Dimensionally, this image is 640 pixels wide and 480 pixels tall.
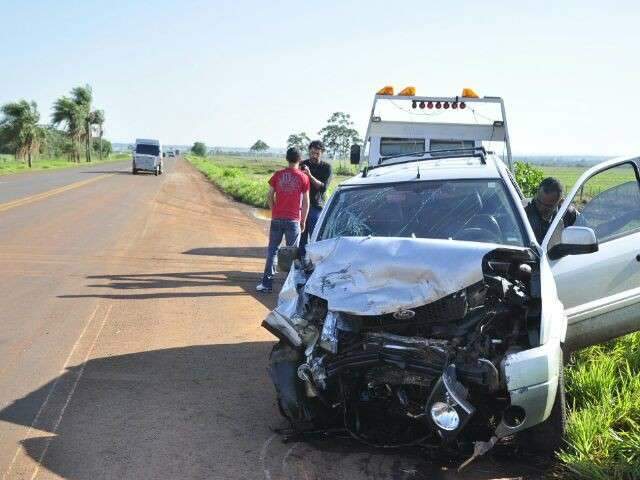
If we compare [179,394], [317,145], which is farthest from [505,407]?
[317,145]

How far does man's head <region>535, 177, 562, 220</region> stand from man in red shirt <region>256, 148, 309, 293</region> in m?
3.91

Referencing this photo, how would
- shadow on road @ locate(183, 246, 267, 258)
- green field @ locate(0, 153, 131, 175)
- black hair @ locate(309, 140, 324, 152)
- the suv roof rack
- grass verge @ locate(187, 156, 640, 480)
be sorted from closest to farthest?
grass verge @ locate(187, 156, 640, 480) → the suv roof rack → black hair @ locate(309, 140, 324, 152) → shadow on road @ locate(183, 246, 267, 258) → green field @ locate(0, 153, 131, 175)

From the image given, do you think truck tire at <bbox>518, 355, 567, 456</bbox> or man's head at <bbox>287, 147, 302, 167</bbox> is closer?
truck tire at <bbox>518, 355, 567, 456</bbox>

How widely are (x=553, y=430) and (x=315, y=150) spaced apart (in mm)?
6612

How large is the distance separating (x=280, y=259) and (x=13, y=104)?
7175cm

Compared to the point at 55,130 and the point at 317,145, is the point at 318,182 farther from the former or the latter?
the point at 55,130

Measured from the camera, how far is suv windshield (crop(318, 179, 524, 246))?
5.50m

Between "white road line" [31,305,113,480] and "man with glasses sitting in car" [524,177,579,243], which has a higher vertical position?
"man with glasses sitting in car" [524,177,579,243]

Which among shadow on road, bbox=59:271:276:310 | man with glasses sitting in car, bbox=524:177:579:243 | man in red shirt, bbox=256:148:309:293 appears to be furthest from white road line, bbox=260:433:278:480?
man in red shirt, bbox=256:148:309:293

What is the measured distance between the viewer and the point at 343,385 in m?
4.63

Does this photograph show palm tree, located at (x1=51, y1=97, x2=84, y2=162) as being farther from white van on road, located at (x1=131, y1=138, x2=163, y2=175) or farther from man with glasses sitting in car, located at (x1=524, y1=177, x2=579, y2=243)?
man with glasses sitting in car, located at (x1=524, y1=177, x2=579, y2=243)

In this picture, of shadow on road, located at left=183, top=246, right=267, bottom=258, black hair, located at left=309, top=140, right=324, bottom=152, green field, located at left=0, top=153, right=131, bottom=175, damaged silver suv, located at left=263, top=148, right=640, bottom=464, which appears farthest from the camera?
green field, located at left=0, top=153, right=131, bottom=175

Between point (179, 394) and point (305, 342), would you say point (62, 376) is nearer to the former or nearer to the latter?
point (179, 394)

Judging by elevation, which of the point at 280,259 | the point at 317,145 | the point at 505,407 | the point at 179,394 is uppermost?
the point at 317,145
